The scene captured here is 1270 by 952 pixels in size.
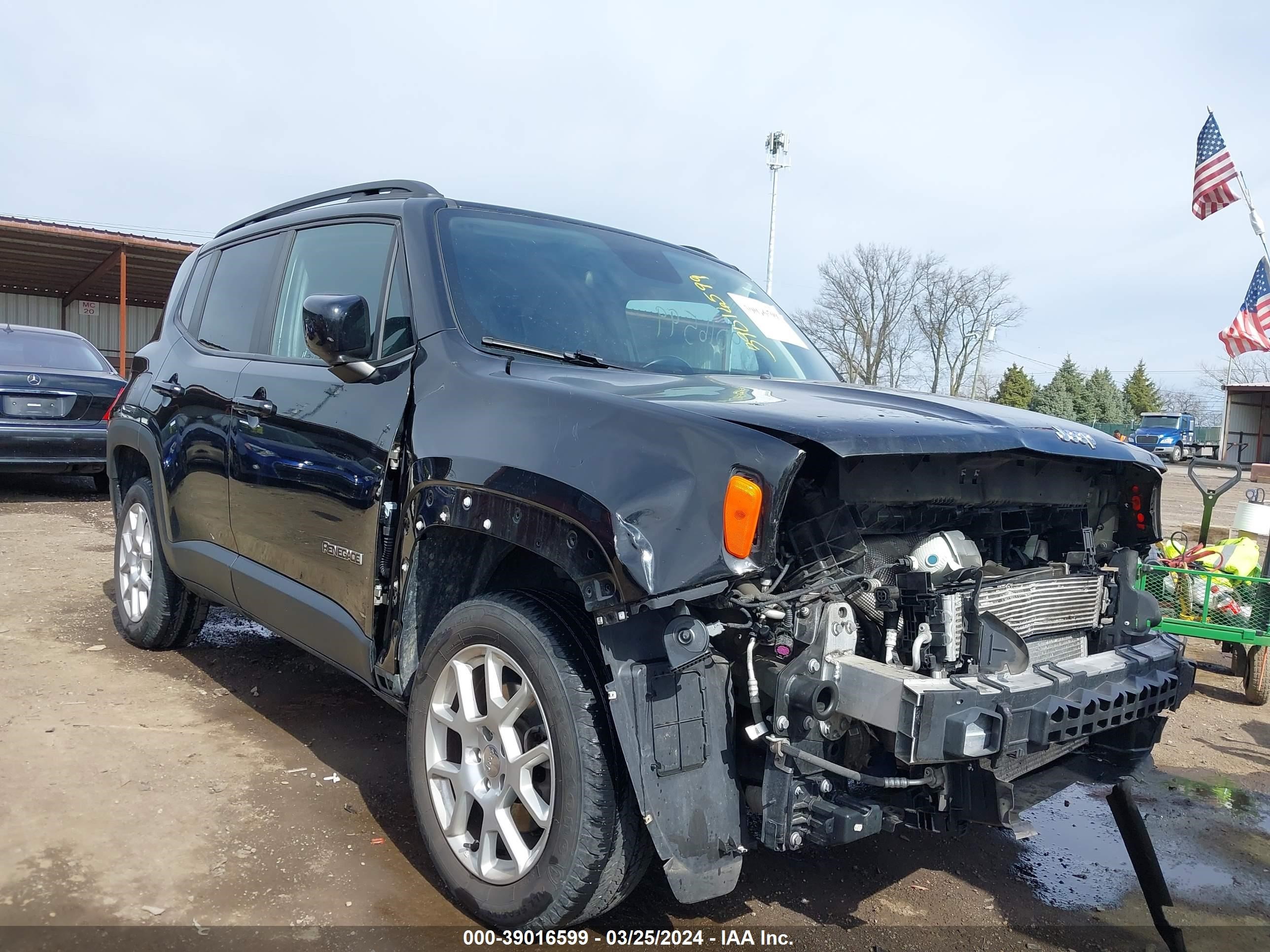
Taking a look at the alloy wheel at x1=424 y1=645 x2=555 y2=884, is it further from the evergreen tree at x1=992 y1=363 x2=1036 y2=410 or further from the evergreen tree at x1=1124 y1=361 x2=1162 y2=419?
the evergreen tree at x1=1124 y1=361 x2=1162 y2=419

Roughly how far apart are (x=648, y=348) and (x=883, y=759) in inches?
59.6

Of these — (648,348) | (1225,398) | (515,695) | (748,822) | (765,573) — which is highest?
(1225,398)

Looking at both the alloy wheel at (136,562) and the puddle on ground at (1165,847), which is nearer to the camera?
the puddle on ground at (1165,847)

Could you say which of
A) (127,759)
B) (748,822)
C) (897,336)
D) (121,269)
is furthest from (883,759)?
(897,336)

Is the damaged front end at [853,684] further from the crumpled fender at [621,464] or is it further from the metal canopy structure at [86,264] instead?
the metal canopy structure at [86,264]

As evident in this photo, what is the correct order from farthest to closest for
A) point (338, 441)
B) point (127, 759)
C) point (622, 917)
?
point (127, 759) → point (338, 441) → point (622, 917)

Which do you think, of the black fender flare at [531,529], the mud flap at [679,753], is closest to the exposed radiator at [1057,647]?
the mud flap at [679,753]

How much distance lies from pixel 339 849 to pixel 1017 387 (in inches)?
2123

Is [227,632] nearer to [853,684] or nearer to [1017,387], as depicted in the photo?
[853,684]

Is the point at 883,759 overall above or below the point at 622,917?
above

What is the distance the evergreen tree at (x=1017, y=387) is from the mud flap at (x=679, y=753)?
2037 inches

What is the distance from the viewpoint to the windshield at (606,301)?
3.02 meters

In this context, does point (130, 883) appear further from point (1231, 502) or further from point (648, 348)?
point (1231, 502)

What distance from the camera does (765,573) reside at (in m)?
2.18
